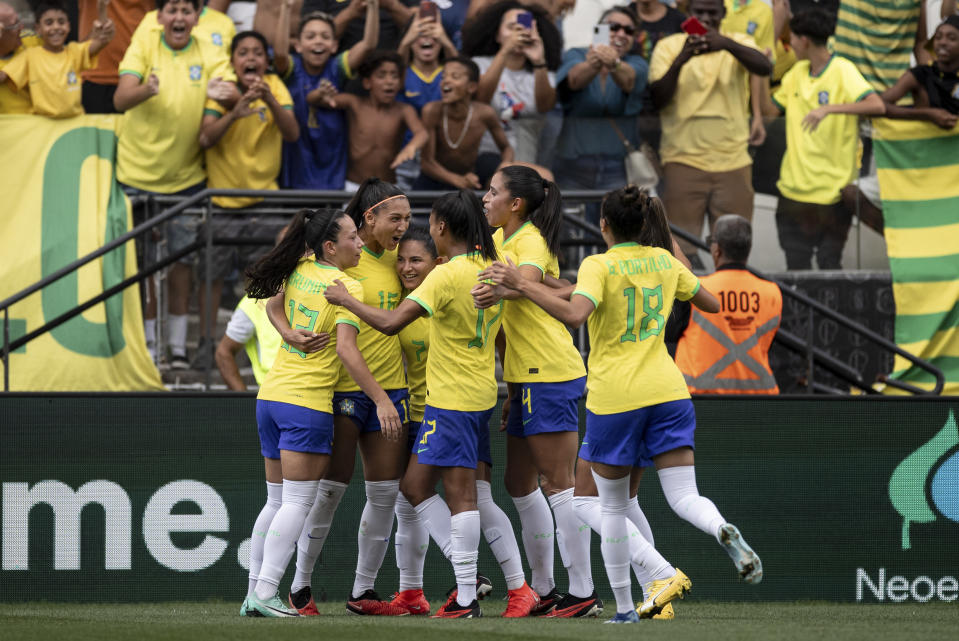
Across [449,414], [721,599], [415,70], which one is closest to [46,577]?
[449,414]

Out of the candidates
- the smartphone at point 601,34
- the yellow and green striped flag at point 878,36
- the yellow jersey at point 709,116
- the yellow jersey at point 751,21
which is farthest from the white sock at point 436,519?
the yellow and green striped flag at point 878,36

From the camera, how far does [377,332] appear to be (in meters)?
7.02

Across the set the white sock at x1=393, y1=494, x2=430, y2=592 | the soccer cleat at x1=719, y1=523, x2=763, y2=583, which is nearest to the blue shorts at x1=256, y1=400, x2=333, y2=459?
the white sock at x1=393, y1=494, x2=430, y2=592

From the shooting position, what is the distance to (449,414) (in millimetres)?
6586

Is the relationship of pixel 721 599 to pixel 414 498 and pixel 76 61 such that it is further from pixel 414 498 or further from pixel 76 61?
pixel 76 61

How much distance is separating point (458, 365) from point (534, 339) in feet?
1.44

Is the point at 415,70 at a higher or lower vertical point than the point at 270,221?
higher

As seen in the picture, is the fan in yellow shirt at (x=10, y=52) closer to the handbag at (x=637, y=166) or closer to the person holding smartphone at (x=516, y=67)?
the person holding smartphone at (x=516, y=67)

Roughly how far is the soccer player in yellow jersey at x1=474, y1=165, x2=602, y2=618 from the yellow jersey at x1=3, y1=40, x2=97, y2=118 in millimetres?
4771

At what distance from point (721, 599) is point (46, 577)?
4.06 meters

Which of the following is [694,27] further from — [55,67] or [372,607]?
[372,607]

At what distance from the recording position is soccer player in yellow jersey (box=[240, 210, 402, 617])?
6652mm

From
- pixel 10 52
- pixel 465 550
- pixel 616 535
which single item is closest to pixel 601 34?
pixel 10 52

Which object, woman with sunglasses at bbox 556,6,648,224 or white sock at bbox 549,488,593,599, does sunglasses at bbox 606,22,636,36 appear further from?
white sock at bbox 549,488,593,599
